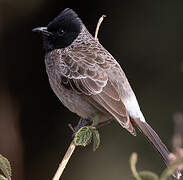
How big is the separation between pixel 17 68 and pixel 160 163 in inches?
97.3

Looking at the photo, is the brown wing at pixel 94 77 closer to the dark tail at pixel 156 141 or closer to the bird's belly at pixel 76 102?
the bird's belly at pixel 76 102

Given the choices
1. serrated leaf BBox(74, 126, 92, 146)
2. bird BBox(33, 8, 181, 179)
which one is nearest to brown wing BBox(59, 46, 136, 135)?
bird BBox(33, 8, 181, 179)

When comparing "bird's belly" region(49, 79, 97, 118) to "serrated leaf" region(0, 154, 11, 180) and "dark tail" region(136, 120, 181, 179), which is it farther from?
"serrated leaf" region(0, 154, 11, 180)

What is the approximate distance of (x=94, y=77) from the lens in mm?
3625

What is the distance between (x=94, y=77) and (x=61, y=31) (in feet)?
2.18

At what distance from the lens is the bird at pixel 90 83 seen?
11.4 feet

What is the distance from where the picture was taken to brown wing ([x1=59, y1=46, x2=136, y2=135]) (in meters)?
3.45

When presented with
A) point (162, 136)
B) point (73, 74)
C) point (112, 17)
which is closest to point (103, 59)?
point (73, 74)

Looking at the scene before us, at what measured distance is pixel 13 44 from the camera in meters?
6.71

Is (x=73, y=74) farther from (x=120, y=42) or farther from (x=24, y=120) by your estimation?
(x=24, y=120)

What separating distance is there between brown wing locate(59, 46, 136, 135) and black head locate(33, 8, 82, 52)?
22 cm

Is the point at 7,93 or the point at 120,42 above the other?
the point at 120,42

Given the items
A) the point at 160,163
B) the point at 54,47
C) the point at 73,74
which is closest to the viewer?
the point at 73,74

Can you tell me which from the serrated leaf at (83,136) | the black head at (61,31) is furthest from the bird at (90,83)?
the serrated leaf at (83,136)
